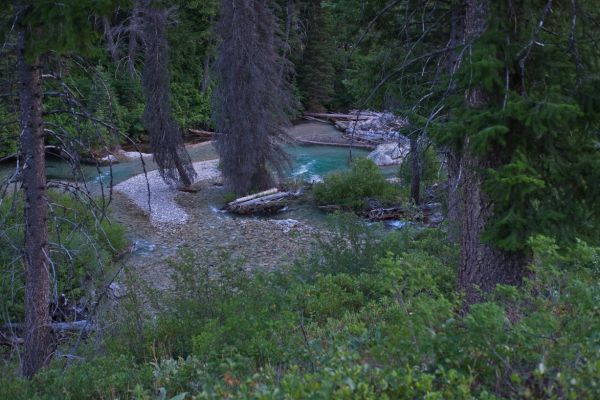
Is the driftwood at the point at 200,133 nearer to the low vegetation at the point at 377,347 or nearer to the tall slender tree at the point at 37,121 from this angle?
the low vegetation at the point at 377,347

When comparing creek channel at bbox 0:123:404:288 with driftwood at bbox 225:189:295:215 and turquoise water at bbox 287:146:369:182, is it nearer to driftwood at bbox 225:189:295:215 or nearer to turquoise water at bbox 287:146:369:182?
turquoise water at bbox 287:146:369:182

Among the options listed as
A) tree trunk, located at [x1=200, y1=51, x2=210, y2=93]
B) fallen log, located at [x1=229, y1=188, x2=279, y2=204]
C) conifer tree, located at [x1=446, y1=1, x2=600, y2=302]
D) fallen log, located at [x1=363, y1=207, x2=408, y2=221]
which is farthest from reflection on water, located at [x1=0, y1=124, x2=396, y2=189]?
conifer tree, located at [x1=446, y1=1, x2=600, y2=302]

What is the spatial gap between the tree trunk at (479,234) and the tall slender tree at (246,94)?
16.4m

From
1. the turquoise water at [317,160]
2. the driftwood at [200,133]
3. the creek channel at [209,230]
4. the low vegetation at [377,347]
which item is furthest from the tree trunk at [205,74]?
the low vegetation at [377,347]

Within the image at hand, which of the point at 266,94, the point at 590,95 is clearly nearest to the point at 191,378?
the point at 590,95

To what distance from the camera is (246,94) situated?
2247 centimetres

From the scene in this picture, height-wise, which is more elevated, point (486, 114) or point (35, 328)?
point (486, 114)

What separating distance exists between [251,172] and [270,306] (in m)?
16.3

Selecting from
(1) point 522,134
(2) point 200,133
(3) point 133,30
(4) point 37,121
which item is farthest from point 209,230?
(2) point 200,133

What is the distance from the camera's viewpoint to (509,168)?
5.19 m

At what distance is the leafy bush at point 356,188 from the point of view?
21.8 meters

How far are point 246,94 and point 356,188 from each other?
15.7 ft

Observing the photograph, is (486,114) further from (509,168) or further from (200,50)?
(200,50)

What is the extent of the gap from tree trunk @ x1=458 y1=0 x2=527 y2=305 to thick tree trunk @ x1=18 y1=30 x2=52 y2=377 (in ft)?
12.8
